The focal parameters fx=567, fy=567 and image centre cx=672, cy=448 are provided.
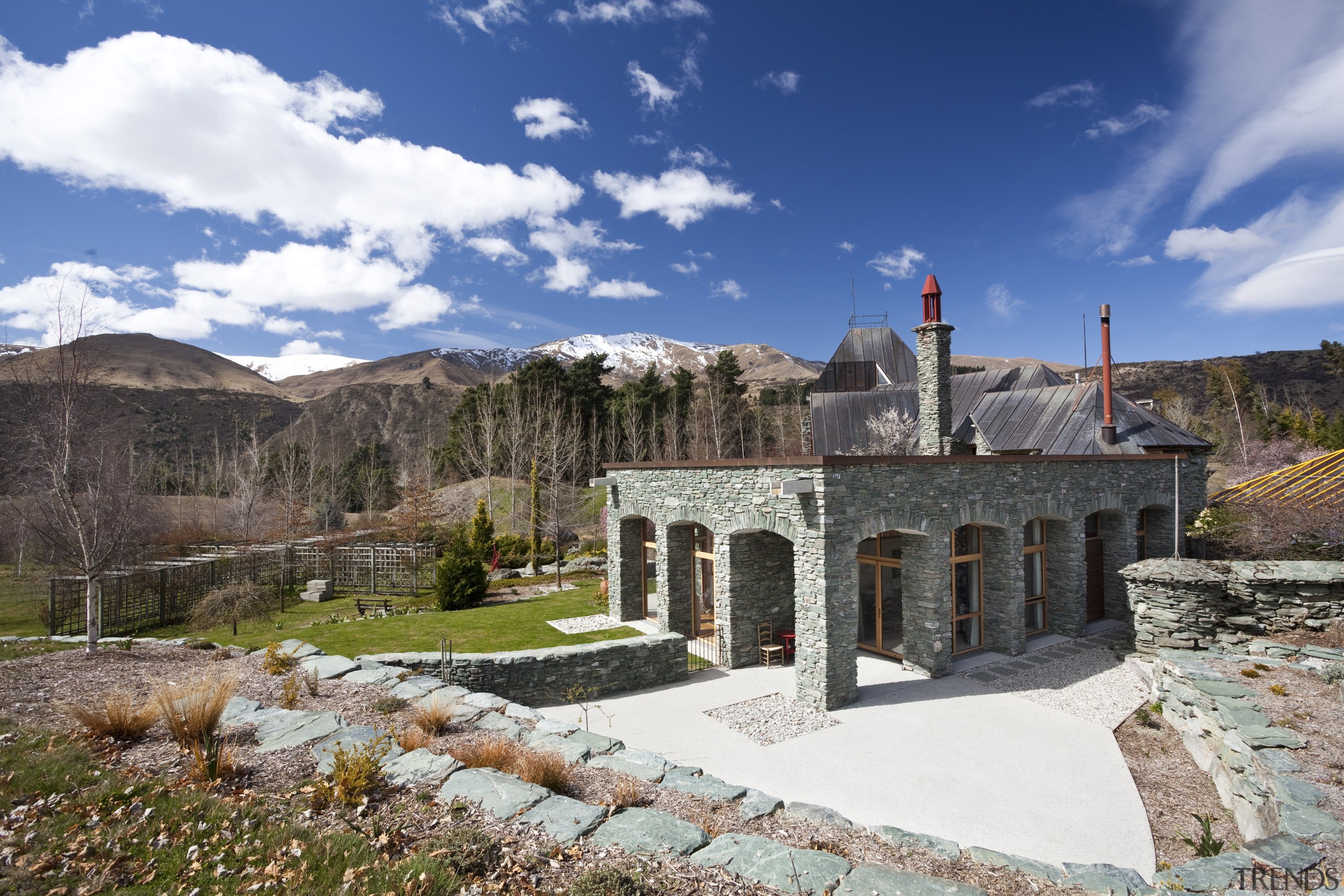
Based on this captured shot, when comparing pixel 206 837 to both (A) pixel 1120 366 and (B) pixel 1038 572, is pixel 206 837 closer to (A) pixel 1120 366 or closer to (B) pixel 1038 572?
(B) pixel 1038 572

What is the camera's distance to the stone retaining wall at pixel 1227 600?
31.9 ft

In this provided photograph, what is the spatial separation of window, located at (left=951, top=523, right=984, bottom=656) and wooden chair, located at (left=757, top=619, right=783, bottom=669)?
3.61 meters

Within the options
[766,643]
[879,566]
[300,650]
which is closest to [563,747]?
[300,650]

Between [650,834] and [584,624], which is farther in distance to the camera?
[584,624]

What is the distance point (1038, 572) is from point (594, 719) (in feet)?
34.7

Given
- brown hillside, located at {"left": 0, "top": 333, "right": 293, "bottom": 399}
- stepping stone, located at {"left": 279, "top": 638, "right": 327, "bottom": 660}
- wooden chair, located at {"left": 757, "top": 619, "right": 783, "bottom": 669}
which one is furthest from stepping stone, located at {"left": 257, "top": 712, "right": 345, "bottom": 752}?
brown hillside, located at {"left": 0, "top": 333, "right": 293, "bottom": 399}

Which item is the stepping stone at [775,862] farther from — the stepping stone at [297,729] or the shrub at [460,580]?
the shrub at [460,580]

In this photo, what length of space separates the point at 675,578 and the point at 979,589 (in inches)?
259

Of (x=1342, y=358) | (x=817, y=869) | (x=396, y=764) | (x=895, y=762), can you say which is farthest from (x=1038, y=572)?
(x=1342, y=358)

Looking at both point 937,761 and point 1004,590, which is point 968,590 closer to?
point 1004,590

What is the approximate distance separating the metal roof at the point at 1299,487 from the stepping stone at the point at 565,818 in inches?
714

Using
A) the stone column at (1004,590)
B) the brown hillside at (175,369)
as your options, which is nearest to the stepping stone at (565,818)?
the stone column at (1004,590)

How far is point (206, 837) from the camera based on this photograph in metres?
3.93

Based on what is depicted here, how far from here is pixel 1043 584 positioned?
13.1m
